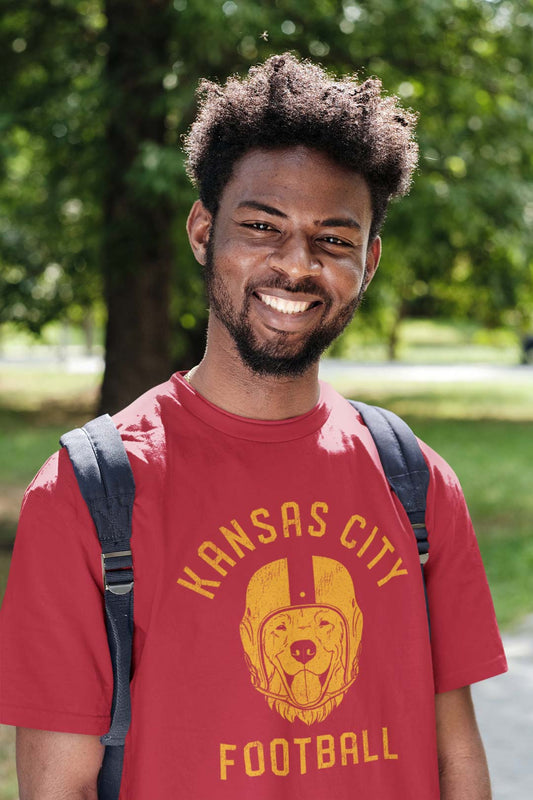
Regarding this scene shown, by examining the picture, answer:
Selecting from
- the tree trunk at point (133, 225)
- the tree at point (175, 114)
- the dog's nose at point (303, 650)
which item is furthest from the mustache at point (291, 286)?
the tree trunk at point (133, 225)

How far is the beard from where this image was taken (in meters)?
1.87

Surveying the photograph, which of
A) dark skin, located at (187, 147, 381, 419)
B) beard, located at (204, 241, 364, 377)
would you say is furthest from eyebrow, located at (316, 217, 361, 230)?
beard, located at (204, 241, 364, 377)

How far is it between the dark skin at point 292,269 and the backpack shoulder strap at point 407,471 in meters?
0.16

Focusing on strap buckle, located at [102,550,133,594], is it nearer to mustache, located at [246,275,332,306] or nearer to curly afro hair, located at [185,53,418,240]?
mustache, located at [246,275,332,306]

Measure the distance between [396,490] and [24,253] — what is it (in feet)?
30.6

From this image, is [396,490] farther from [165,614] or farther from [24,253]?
[24,253]

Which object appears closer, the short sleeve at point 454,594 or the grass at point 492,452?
the short sleeve at point 454,594

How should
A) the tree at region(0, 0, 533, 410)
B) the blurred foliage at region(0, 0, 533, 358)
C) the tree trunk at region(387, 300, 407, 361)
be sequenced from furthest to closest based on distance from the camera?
1. the tree trunk at region(387, 300, 407, 361)
2. the tree at region(0, 0, 533, 410)
3. the blurred foliage at region(0, 0, 533, 358)

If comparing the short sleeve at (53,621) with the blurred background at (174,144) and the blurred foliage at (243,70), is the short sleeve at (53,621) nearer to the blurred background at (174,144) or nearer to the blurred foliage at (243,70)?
the blurred background at (174,144)

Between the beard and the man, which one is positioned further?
the beard

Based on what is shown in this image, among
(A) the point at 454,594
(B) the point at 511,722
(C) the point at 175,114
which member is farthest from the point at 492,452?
(A) the point at 454,594

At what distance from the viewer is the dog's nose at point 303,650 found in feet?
5.52

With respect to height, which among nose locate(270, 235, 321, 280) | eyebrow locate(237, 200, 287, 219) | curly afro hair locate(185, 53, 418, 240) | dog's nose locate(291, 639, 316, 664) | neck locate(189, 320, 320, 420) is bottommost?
dog's nose locate(291, 639, 316, 664)

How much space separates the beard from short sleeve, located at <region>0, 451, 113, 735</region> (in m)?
0.45
